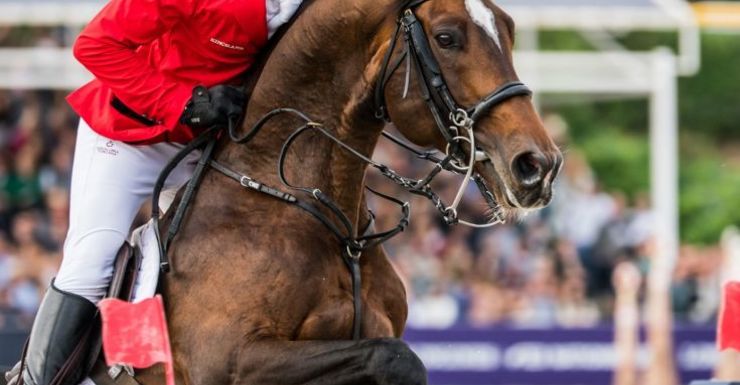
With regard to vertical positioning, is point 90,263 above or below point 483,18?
below

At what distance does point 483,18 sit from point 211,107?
3.49 feet

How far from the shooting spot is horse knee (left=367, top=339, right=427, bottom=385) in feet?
14.8

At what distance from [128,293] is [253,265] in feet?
1.72

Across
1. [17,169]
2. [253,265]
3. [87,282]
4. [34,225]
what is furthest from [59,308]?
[17,169]

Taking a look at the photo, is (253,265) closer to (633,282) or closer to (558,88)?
(633,282)

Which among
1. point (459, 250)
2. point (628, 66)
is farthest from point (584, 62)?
point (459, 250)

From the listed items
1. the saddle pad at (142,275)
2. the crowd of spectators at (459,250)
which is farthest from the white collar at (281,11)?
the crowd of spectators at (459,250)

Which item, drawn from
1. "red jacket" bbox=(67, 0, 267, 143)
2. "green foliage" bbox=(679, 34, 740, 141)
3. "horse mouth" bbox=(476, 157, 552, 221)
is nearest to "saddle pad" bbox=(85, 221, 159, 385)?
"red jacket" bbox=(67, 0, 267, 143)

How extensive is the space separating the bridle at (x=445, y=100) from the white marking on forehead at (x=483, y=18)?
0.59 feet

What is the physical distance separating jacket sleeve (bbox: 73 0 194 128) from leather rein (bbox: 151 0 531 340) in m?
0.20

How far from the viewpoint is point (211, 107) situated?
16.4ft

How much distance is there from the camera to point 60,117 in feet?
45.1

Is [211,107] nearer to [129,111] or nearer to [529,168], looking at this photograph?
[129,111]

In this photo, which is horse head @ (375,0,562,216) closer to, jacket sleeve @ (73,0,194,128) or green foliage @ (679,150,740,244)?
jacket sleeve @ (73,0,194,128)
